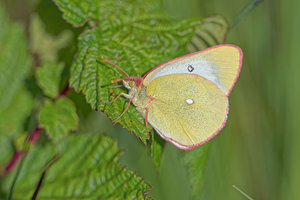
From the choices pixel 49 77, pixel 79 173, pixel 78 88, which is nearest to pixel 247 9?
pixel 78 88

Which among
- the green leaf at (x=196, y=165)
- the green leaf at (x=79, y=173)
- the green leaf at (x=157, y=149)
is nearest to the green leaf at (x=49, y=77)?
the green leaf at (x=79, y=173)

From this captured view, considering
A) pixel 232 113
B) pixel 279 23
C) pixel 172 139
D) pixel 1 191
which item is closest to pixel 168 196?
pixel 172 139

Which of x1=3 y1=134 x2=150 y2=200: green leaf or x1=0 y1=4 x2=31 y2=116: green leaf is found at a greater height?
x1=0 y1=4 x2=31 y2=116: green leaf

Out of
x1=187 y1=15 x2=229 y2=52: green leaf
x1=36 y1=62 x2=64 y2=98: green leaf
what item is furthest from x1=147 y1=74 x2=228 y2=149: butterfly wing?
x1=36 y1=62 x2=64 y2=98: green leaf

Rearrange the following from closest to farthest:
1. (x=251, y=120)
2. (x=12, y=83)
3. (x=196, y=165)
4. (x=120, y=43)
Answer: (x=196, y=165) → (x=120, y=43) → (x=12, y=83) → (x=251, y=120)

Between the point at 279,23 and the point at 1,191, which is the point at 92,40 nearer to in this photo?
the point at 1,191

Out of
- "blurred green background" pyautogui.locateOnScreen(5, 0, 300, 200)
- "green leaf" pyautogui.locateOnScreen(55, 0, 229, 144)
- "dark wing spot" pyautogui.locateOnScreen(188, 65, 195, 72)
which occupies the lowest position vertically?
"blurred green background" pyautogui.locateOnScreen(5, 0, 300, 200)

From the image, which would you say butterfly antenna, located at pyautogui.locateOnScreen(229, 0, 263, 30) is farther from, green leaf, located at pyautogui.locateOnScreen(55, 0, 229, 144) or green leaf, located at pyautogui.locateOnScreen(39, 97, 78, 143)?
green leaf, located at pyautogui.locateOnScreen(39, 97, 78, 143)

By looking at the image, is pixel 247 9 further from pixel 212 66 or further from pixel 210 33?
pixel 212 66
